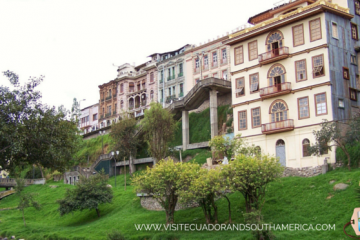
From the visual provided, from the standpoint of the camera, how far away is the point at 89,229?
112 ft

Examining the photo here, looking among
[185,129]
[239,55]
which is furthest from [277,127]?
[185,129]

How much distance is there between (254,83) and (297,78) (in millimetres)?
4793

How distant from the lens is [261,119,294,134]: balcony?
122ft

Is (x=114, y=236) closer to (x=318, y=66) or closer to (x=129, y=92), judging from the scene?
(x=318, y=66)

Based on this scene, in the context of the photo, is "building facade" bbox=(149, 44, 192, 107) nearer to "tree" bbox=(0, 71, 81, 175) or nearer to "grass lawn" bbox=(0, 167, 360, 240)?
"grass lawn" bbox=(0, 167, 360, 240)

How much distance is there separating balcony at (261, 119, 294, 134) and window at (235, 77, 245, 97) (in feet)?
15.6

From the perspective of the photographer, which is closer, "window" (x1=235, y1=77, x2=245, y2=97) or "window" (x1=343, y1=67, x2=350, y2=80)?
"window" (x1=343, y1=67, x2=350, y2=80)

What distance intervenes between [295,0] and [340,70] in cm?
990

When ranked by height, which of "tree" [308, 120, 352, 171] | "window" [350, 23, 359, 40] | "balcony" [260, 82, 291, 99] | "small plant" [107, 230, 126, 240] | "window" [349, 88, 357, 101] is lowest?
"small plant" [107, 230, 126, 240]

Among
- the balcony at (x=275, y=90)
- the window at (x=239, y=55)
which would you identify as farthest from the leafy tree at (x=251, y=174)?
the window at (x=239, y=55)

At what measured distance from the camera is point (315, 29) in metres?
36.9

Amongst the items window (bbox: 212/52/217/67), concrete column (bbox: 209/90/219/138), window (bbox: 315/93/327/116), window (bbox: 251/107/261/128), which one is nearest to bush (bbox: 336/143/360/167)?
window (bbox: 315/93/327/116)

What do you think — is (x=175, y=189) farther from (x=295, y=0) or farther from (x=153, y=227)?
(x=295, y=0)

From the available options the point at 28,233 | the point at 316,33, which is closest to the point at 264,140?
the point at 316,33
